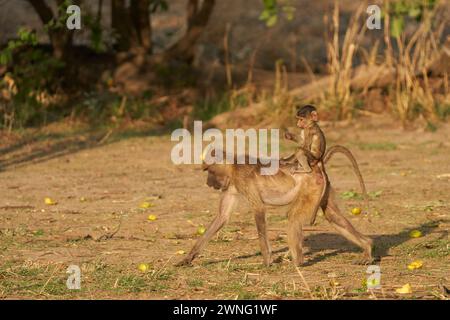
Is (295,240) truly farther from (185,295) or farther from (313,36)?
(313,36)

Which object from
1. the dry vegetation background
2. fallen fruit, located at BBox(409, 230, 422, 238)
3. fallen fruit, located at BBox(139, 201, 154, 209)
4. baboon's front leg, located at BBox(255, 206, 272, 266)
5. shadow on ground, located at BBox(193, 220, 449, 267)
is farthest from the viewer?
fallen fruit, located at BBox(139, 201, 154, 209)

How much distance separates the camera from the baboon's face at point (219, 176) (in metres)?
7.46

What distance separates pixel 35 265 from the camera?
723 cm

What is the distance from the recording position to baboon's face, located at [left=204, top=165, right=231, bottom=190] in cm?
746

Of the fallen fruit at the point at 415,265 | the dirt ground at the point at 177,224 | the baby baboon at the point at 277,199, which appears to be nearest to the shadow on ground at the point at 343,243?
the dirt ground at the point at 177,224

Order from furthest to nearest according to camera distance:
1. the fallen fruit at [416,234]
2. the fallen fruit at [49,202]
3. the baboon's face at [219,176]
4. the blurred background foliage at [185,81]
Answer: the blurred background foliage at [185,81] < the fallen fruit at [49,202] < the fallen fruit at [416,234] < the baboon's face at [219,176]

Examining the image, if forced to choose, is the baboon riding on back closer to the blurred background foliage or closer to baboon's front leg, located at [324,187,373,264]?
baboon's front leg, located at [324,187,373,264]

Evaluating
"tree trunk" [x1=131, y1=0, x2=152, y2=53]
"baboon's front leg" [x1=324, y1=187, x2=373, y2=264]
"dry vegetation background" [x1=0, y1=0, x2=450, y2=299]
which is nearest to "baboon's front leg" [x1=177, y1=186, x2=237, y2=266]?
"dry vegetation background" [x1=0, y1=0, x2=450, y2=299]

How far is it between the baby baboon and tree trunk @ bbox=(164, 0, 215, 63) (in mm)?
8054

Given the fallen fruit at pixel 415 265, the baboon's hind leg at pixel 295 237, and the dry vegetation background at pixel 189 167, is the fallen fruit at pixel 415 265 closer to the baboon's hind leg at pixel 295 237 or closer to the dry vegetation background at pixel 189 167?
the dry vegetation background at pixel 189 167

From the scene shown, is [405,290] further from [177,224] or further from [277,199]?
[177,224]

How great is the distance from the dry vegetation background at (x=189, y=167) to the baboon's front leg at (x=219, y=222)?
128mm

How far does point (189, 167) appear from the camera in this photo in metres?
12.0
